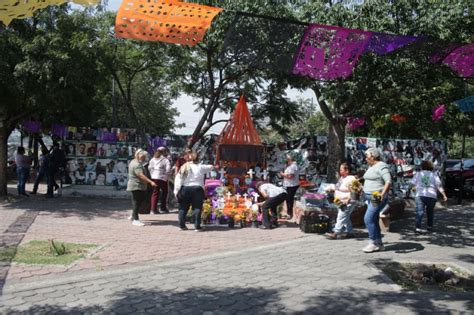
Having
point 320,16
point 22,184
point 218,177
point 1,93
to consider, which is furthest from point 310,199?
point 22,184

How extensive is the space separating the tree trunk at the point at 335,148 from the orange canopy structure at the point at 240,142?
213cm

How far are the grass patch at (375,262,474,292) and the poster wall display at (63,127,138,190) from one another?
9.85 metres

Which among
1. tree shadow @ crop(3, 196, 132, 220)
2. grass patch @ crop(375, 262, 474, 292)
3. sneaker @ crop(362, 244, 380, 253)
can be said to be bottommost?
grass patch @ crop(375, 262, 474, 292)

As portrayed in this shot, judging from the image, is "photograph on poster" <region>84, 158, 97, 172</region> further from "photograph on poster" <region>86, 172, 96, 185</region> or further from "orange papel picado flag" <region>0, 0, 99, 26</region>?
"orange papel picado flag" <region>0, 0, 99, 26</region>

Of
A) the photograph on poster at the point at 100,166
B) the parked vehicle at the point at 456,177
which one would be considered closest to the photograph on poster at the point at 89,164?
the photograph on poster at the point at 100,166

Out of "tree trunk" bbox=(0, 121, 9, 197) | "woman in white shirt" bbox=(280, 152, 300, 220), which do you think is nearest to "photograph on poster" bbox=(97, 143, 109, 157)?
"tree trunk" bbox=(0, 121, 9, 197)

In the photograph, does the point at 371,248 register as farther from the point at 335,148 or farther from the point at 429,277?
the point at 335,148

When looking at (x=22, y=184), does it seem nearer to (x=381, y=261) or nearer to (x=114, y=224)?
(x=114, y=224)

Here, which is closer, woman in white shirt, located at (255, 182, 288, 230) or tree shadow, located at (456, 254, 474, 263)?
tree shadow, located at (456, 254, 474, 263)

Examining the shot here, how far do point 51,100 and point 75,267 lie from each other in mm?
6410

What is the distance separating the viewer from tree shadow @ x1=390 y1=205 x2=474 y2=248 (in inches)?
347

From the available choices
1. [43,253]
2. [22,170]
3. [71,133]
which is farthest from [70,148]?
[43,253]

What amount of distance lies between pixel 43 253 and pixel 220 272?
8.98 ft

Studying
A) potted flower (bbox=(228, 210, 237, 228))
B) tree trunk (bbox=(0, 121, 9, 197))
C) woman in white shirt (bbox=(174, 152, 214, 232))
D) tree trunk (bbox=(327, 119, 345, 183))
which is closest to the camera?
woman in white shirt (bbox=(174, 152, 214, 232))
